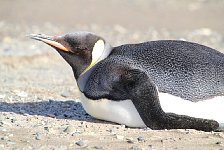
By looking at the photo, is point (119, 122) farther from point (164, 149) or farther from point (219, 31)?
point (219, 31)

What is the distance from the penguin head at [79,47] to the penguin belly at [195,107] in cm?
77

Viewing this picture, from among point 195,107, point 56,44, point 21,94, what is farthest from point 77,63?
point 21,94

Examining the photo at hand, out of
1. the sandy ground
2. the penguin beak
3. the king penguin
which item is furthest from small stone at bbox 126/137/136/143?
the penguin beak

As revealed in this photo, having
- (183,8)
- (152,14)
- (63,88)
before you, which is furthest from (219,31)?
(63,88)

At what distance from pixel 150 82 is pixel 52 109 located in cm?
165

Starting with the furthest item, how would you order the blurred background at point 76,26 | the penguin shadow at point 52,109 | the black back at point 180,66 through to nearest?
the blurred background at point 76,26 < the penguin shadow at point 52,109 < the black back at point 180,66

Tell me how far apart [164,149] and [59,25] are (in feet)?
53.2

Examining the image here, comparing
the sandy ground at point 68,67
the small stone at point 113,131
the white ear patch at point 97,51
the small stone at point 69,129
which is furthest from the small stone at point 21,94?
the small stone at point 113,131

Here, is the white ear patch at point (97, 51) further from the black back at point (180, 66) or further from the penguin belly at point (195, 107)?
the penguin belly at point (195, 107)

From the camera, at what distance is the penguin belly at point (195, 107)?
5.43 metres

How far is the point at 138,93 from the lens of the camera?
5402 mm

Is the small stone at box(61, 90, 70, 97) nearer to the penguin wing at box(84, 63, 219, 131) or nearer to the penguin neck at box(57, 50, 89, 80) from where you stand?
the penguin neck at box(57, 50, 89, 80)

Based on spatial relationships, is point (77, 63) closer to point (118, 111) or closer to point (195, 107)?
point (118, 111)

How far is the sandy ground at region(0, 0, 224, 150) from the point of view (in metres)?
5.20
